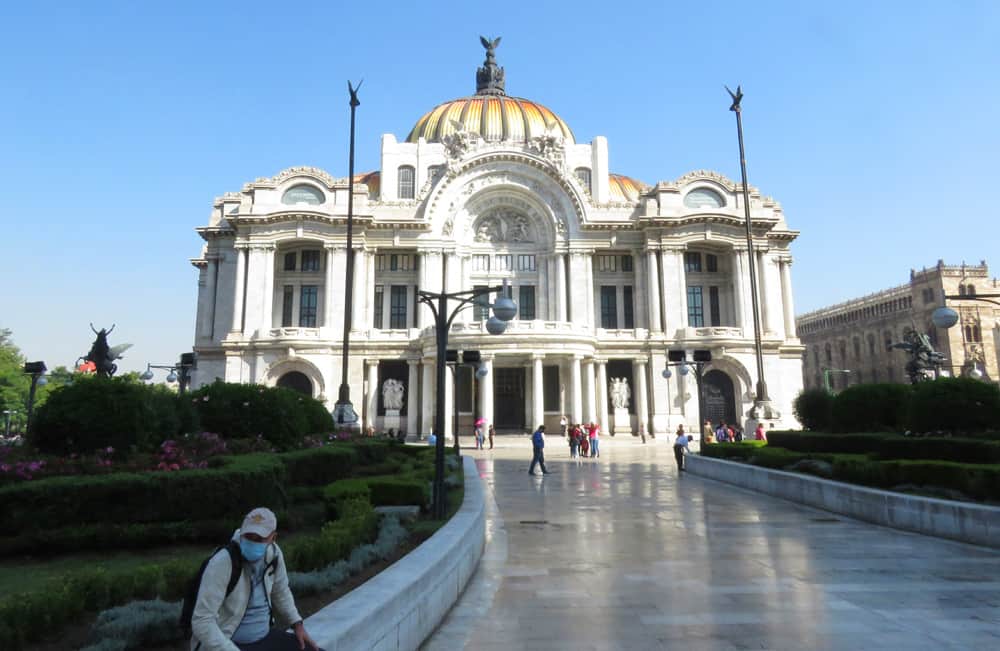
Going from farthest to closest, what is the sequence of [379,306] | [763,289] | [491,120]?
[491,120], [379,306], [763,289]

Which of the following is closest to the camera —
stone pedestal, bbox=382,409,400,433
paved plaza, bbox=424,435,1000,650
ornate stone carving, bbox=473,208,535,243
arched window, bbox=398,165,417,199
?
paved plaza, bbox=424,435,1000,650

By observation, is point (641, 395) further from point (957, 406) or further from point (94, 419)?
point (94, 419)

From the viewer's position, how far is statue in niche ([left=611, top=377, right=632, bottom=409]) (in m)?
48.0

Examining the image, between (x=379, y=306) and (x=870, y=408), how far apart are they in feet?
127

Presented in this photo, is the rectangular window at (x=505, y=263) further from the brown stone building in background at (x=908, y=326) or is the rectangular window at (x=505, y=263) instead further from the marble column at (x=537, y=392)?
the brown stone building in background at (x=908, y=326)

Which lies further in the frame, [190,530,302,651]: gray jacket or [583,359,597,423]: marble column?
[583,359,597,423]: marble column

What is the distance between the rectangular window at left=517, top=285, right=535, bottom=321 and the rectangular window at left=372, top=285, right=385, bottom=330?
440 inches

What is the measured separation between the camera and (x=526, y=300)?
52531mm

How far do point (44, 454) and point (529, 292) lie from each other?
42.9 m

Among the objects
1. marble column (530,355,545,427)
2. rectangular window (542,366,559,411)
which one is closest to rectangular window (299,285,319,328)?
rectangular window (542,366,559,411)

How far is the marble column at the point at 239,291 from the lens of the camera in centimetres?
4822

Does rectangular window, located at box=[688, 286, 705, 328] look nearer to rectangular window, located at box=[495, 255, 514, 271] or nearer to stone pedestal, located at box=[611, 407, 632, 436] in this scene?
stone pedestal, located at box=[611, 407, 632, 436]

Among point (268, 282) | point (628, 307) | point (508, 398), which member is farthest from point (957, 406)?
point (268, 282)

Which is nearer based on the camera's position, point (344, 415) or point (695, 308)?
point (344, 415)
